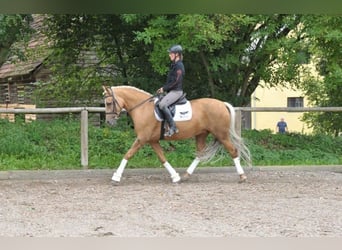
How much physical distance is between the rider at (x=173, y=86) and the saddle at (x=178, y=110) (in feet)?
0.30

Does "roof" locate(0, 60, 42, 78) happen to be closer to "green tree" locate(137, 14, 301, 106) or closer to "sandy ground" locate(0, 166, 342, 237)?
"green tree" locate(137, 14, 301, 106)

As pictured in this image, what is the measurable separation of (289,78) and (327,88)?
1356mm

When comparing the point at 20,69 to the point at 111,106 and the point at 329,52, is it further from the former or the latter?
the point at 111,106

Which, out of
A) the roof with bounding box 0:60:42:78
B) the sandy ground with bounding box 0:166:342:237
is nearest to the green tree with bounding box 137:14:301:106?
the sandy ground with bounding box 0:166:342:237

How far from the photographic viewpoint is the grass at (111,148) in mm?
10625

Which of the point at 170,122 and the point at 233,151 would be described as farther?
the point at 233,151

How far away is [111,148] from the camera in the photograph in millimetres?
11664

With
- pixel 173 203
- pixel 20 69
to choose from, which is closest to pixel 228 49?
pixel 173 203

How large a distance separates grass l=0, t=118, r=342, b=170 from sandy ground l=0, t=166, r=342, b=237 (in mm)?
602

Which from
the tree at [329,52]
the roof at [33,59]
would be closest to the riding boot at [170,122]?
the tree at [329,52]

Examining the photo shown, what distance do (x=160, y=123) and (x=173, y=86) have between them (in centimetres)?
65

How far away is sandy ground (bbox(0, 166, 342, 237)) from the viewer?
224 inches

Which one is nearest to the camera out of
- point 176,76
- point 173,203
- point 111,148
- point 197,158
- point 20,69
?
point 173,203

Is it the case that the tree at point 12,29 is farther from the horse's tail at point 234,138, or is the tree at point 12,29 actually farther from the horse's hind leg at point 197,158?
the horse's tail at point 234,138
